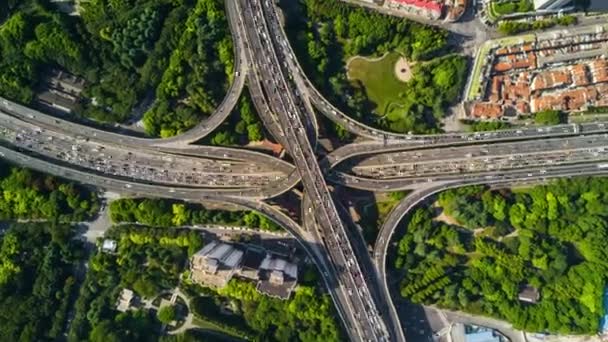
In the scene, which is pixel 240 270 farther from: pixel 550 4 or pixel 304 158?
pixel 550 4

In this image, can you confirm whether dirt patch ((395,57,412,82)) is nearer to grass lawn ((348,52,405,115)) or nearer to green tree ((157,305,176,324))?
grass lawn ((348,52,405,115))

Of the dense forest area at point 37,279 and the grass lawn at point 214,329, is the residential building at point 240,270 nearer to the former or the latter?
the grass lawn at point 214,329

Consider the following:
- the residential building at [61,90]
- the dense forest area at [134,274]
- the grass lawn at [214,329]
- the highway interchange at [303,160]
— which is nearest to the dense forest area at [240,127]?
the highway interchange at [303,160]

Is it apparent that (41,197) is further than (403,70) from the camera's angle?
No

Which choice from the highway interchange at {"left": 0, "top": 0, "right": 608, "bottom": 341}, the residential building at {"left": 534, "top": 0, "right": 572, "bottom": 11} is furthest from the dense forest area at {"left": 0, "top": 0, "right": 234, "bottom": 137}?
the residential building at {"left": 534, "top": 0, "right": 572, "bottom": 11}

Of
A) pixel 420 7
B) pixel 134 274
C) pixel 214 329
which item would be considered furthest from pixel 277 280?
pixel 420 7

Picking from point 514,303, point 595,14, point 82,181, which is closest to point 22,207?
point 82,181

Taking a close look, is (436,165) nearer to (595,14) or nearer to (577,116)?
(577,116)
